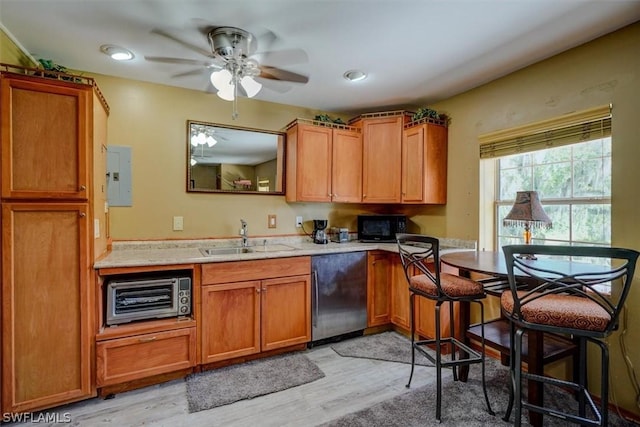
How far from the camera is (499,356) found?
2.61m

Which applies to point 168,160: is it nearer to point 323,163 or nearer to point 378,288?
point 323,163

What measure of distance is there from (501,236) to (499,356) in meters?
1.01

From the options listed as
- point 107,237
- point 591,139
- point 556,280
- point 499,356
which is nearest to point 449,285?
point 556,280

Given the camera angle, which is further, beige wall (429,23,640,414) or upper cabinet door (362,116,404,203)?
upper cabinet door (362,116,404,203)

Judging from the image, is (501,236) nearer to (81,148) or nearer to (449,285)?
(449,285)

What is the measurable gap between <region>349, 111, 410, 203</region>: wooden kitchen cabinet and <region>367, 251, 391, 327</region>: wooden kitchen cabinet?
653mm

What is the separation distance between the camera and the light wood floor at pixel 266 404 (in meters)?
1.87

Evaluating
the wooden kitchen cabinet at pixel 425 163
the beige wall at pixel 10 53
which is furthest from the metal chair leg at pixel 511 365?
the beige wall at pixel 10 53

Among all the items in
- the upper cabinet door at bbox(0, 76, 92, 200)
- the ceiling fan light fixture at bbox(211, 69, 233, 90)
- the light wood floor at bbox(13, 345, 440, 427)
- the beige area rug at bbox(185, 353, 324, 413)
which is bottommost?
the light wood floor at bbox(13, 345, 440, 427)

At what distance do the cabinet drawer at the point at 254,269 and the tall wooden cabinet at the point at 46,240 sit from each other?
74cm

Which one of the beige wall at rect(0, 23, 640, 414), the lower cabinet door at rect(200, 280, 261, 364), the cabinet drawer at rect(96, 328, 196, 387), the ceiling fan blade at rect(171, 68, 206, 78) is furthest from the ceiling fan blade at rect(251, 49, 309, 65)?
the cabinet drawer at rect(96, 328, 196, 387)

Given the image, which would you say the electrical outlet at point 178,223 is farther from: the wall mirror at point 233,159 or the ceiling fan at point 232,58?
the ceiling fan at point 232,58

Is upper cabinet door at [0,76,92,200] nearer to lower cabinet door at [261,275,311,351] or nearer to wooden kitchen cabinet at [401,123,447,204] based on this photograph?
lower cabinet door at [261,275,311,351]

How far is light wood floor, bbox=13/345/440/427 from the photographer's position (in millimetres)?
1873
